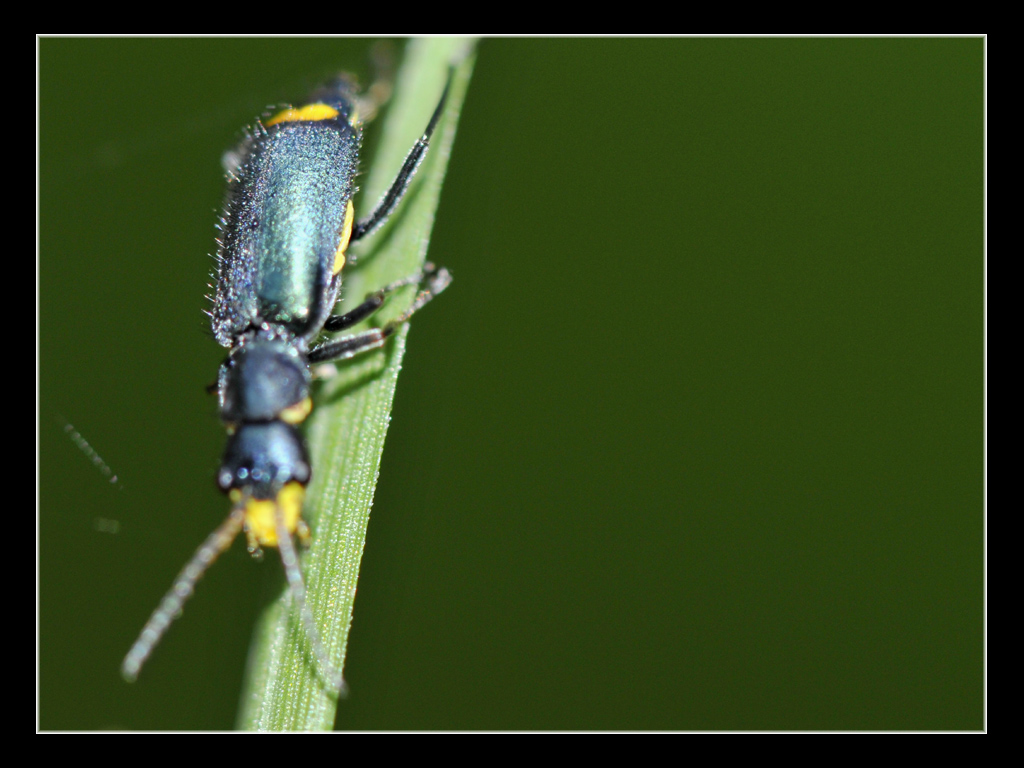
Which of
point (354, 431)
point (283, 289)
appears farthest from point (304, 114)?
point (354, 431)

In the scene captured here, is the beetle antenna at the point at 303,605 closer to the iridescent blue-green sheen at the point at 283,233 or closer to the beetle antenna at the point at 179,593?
the beetle antenna at the point at 179,593

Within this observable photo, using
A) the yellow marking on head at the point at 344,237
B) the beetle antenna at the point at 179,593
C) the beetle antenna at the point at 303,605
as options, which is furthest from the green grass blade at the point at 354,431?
the beetle antenna at the point at 179,593

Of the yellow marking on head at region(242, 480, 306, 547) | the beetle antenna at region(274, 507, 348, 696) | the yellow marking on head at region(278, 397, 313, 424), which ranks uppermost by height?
the yellow marking on head at region(278, 397, 313, 424)

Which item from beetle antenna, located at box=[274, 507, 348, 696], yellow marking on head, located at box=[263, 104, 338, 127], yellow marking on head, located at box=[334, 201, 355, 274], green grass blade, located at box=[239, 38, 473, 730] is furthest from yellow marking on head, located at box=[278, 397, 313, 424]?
yellow marking on head, located at box=[263, 104, 338, 127]

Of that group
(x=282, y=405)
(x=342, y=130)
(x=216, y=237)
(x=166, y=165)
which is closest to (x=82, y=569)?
(x=282, y=405)

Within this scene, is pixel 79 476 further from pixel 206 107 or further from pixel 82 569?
pixel 206 107

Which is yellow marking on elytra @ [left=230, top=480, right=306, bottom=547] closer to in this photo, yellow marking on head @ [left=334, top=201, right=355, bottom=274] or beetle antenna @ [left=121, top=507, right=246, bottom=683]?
beetle antenna @ [left=121, top=507, right=246, bottom=683]
